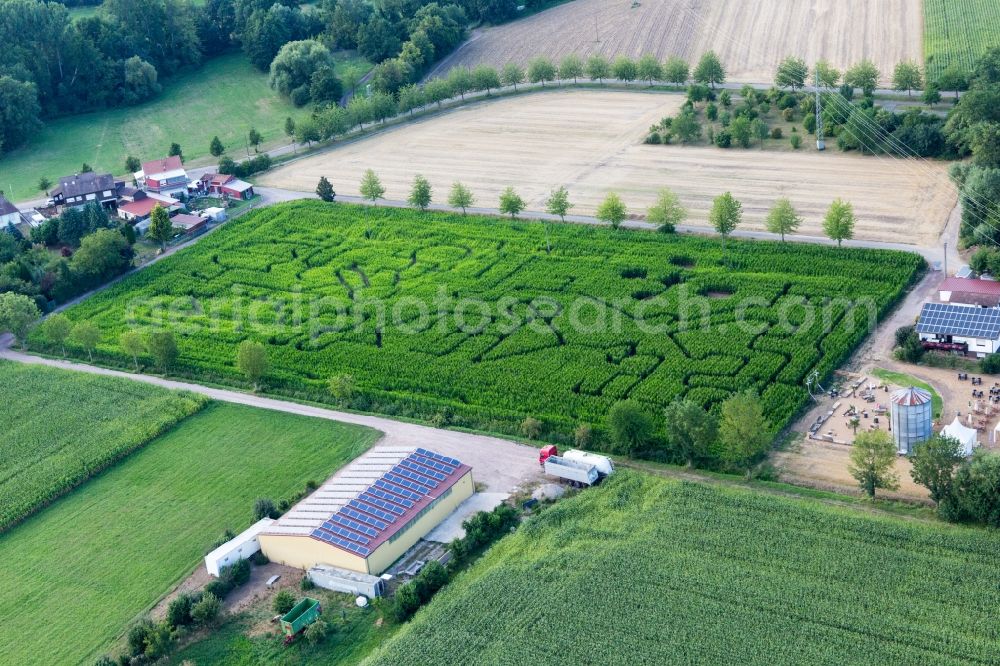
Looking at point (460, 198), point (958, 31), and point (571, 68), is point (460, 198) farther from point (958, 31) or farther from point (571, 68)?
point (958, 31)

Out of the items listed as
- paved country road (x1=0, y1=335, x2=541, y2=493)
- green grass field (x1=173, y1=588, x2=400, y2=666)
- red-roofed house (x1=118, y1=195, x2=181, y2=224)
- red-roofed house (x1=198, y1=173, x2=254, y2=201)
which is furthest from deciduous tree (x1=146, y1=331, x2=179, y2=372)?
red-roofed house (x1=198, y1=173, x2=254, y2=201)

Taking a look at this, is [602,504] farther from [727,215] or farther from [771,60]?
[771,60]

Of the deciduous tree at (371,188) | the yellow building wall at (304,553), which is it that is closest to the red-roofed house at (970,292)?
the yellow building wall at (304,553)

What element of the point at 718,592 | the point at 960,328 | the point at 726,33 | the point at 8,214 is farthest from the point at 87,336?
the point at 726,33

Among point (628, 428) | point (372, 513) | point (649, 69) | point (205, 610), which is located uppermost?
point (649, 69)

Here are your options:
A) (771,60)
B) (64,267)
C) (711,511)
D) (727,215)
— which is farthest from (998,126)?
(64,267)

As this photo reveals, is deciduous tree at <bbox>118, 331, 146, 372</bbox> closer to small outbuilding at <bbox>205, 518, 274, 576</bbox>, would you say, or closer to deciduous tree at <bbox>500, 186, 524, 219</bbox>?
small outbuilding at <bbox>205, 518, 274, 576</bbox>
